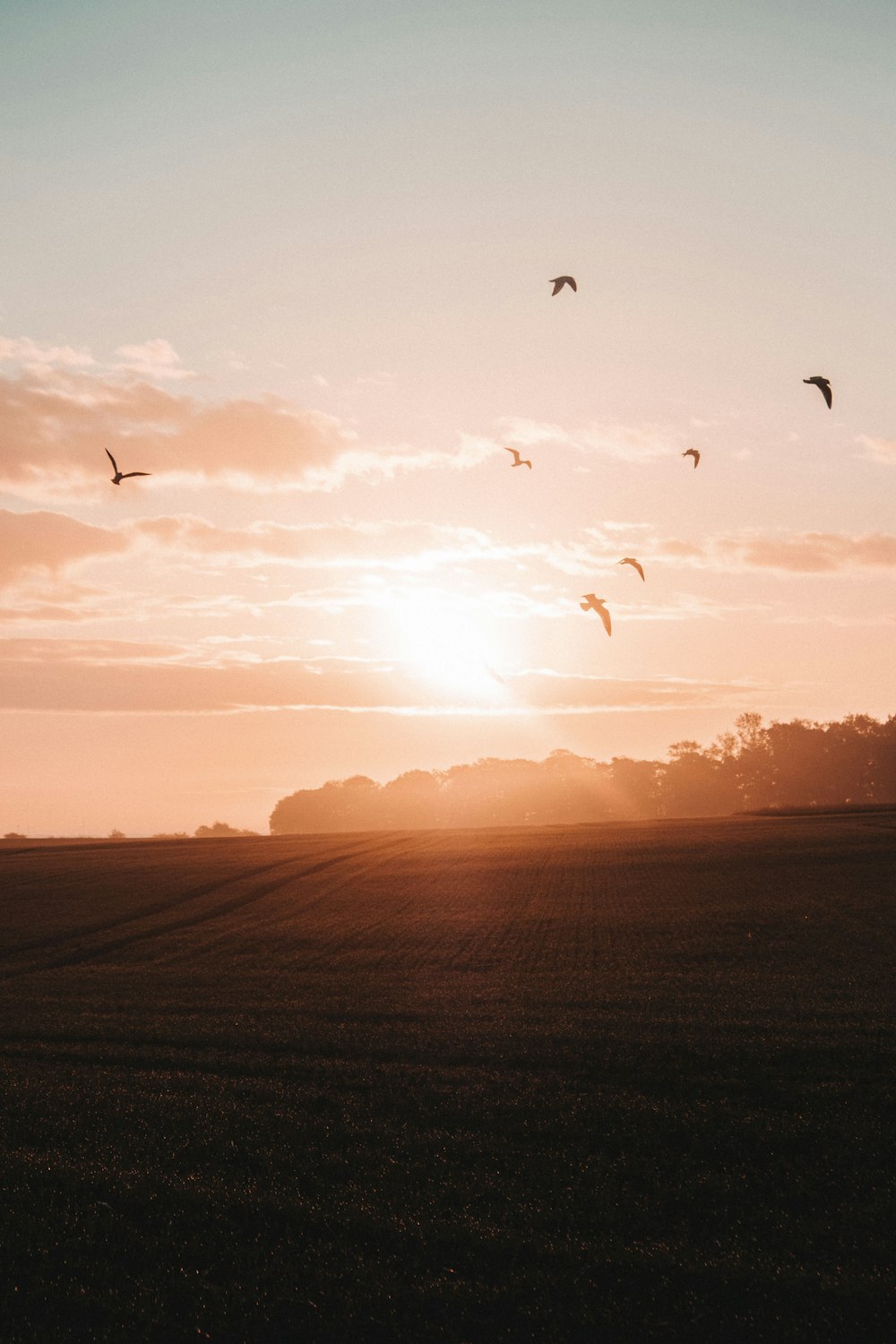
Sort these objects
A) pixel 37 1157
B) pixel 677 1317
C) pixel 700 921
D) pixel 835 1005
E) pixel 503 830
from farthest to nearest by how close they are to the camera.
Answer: pixel 503 830
pixel 700 921
pixel 835 1005
pixel 37 1157
pixel 677 1317

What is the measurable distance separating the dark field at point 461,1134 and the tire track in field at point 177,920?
60cm

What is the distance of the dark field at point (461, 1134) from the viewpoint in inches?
557

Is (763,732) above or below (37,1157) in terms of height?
above

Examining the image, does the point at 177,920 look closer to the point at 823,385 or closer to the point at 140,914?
the point at 140,914

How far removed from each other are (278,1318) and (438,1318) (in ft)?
7.98

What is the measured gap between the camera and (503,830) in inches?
3939

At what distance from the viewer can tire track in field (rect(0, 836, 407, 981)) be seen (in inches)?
1786

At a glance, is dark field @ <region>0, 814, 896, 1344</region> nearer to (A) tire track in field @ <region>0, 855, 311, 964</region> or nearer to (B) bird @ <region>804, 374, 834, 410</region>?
(A) tire track in field @ <region>0, 855, 311, 964</region>

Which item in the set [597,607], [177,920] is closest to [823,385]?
[597,607]

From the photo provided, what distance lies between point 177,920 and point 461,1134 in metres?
38.2

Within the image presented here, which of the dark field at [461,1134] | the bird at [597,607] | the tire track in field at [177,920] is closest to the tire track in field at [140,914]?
the tire track in field at [177,920]

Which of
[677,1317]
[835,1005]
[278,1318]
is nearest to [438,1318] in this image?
[278,1318]

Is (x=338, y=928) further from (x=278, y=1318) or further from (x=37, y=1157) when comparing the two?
(x=278, y=1318)

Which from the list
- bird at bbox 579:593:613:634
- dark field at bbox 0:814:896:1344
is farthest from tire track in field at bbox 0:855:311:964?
bird at bbox 579:593:613:634
